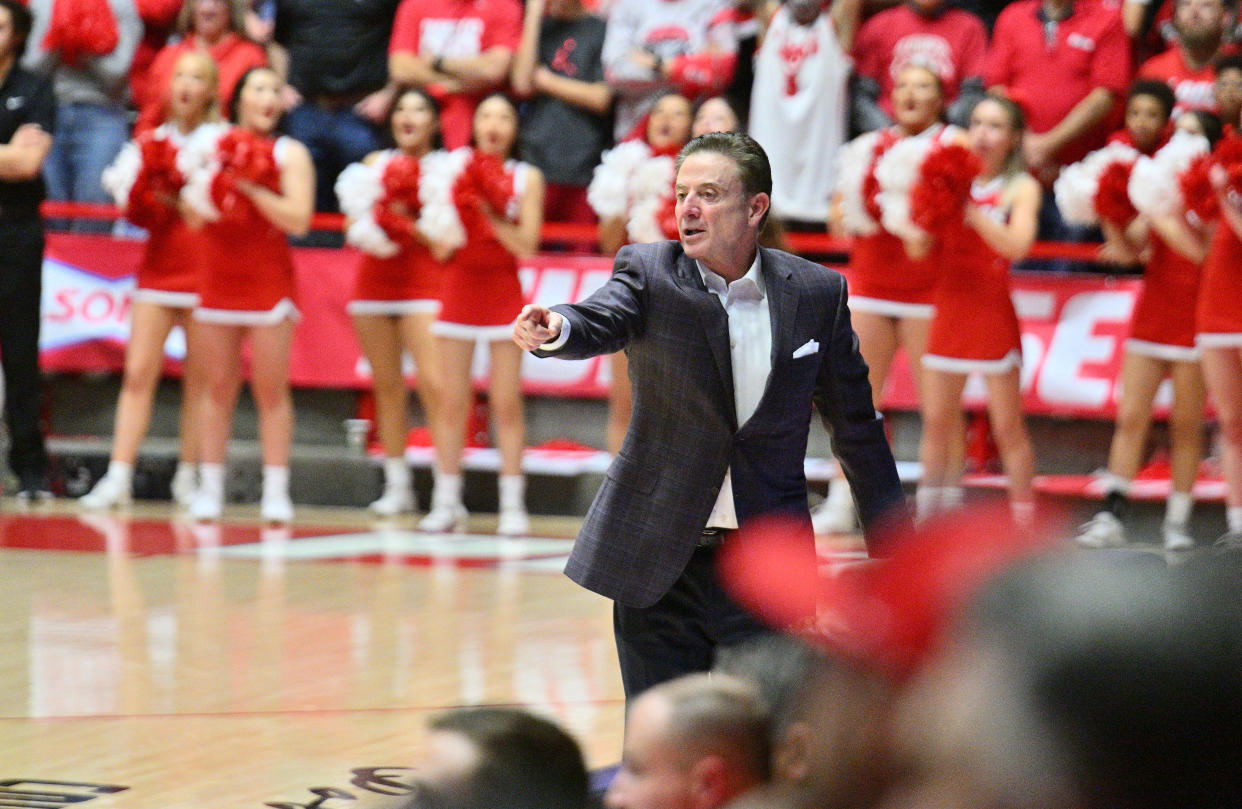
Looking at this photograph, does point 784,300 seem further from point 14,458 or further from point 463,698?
point 14,458

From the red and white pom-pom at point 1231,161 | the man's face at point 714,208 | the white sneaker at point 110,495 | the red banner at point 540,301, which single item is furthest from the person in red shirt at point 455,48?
the man's face at point 714,208

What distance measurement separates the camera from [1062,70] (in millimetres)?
9289

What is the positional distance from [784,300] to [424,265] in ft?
19.8

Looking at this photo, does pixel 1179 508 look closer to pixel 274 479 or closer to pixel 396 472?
pixel 396 472

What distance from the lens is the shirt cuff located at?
124 inches

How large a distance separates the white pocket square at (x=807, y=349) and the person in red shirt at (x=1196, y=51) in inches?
227

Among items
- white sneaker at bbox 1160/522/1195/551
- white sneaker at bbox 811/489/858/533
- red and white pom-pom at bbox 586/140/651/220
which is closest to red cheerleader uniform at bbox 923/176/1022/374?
white sneaker at bbox 811/489/858/533

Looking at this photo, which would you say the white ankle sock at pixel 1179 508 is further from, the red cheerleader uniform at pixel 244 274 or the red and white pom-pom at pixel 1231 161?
the red cheerleader uniform at pixel 244 274

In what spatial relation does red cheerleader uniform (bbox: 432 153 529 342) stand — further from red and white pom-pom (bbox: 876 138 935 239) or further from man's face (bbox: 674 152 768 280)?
man's face (bbox: 674 152 768 280)

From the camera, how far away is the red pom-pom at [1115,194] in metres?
8.03

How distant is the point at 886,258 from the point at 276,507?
336 centimetres

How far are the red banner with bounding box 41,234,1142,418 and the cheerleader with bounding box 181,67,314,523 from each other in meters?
1.11

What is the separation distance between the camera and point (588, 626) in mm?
6496

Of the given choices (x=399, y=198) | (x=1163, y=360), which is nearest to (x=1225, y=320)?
(x=1163, y=360)
